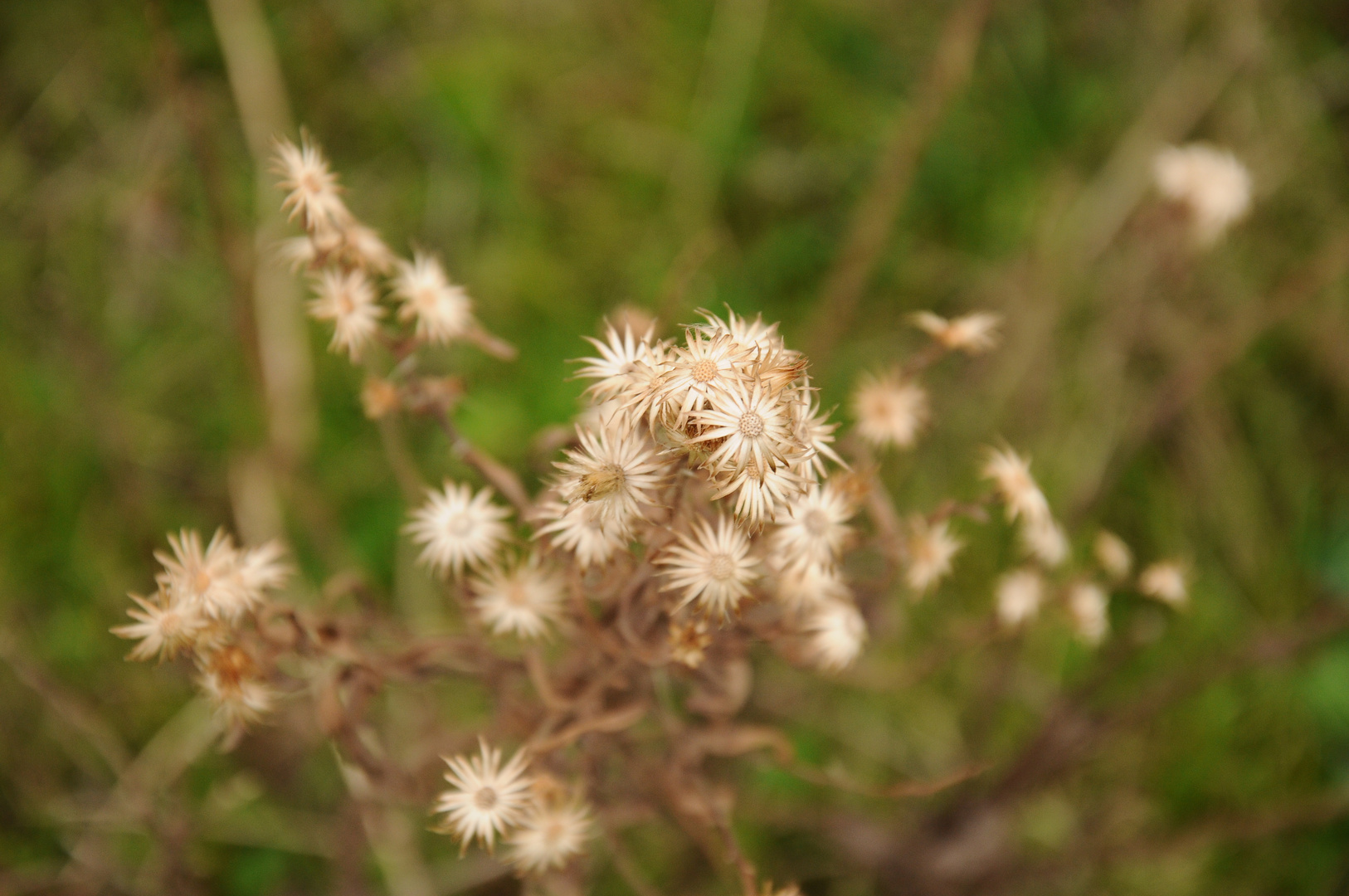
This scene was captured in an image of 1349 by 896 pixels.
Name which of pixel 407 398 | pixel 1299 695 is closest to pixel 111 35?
pixel 407 398

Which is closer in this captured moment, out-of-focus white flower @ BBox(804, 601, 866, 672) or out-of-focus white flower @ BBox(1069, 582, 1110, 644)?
out-of-focus white flower @ BBox(804, 601, 866, 672)

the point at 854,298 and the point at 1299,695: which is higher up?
the point at 854,298

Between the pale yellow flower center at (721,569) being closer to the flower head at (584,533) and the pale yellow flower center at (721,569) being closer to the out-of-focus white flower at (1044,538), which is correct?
the flower head at (584,533)

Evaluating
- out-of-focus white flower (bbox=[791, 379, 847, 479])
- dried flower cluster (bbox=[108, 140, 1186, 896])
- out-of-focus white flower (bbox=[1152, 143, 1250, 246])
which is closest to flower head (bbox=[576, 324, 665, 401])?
dried flower cluster (bbox=[108, 140, 1186, 896])

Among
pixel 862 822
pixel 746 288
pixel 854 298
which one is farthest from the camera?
pixel 746 288

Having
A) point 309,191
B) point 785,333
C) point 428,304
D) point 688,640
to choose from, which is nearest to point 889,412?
point 688,640

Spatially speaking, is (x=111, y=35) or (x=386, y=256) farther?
(x=111, y=35)

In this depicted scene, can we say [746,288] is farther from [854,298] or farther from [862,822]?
[862,822]

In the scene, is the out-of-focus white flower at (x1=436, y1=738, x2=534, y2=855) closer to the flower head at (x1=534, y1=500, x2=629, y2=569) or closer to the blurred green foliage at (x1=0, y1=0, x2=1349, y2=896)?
the flower head at (x1=534, y1=500, x2=629, y2=569)
